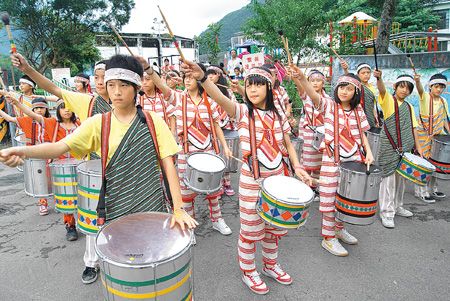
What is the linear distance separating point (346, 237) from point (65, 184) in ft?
10.6

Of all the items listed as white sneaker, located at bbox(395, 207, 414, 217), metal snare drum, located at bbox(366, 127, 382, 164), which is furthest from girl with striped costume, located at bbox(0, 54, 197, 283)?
white sneaker, located at bbox(395, 207, 414, 217)

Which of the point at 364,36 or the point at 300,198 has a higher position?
the point at 364,36

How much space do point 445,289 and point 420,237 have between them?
116 cm

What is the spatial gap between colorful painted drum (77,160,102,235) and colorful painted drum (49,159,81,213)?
577 millimetres

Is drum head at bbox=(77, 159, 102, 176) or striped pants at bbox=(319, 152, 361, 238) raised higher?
drum head at bbox=(77, 159, 102, 176)

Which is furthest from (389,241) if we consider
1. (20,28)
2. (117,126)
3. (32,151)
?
Result: (20,28)

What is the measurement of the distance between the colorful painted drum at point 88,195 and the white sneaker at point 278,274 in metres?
1.68

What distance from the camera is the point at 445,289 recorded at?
3.26 meters

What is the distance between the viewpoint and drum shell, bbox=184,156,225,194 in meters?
3.80

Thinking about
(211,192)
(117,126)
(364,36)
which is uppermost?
(364,36)

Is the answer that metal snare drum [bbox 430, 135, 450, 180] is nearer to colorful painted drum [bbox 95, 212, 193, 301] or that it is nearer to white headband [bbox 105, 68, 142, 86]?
colorful painted drum [bbox 95, 212, 193, 301]

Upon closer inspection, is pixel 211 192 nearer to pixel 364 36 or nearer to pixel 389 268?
pixel 389 268

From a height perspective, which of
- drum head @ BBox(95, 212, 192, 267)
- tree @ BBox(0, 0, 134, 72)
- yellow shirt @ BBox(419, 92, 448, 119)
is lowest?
drum head @ BBox(95, 212, 192, 267)

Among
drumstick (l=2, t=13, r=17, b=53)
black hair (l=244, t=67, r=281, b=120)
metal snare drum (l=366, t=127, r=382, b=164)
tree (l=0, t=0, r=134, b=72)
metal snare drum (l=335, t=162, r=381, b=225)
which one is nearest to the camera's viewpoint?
drumstick (l=2, t=13, r=17, b=53)
